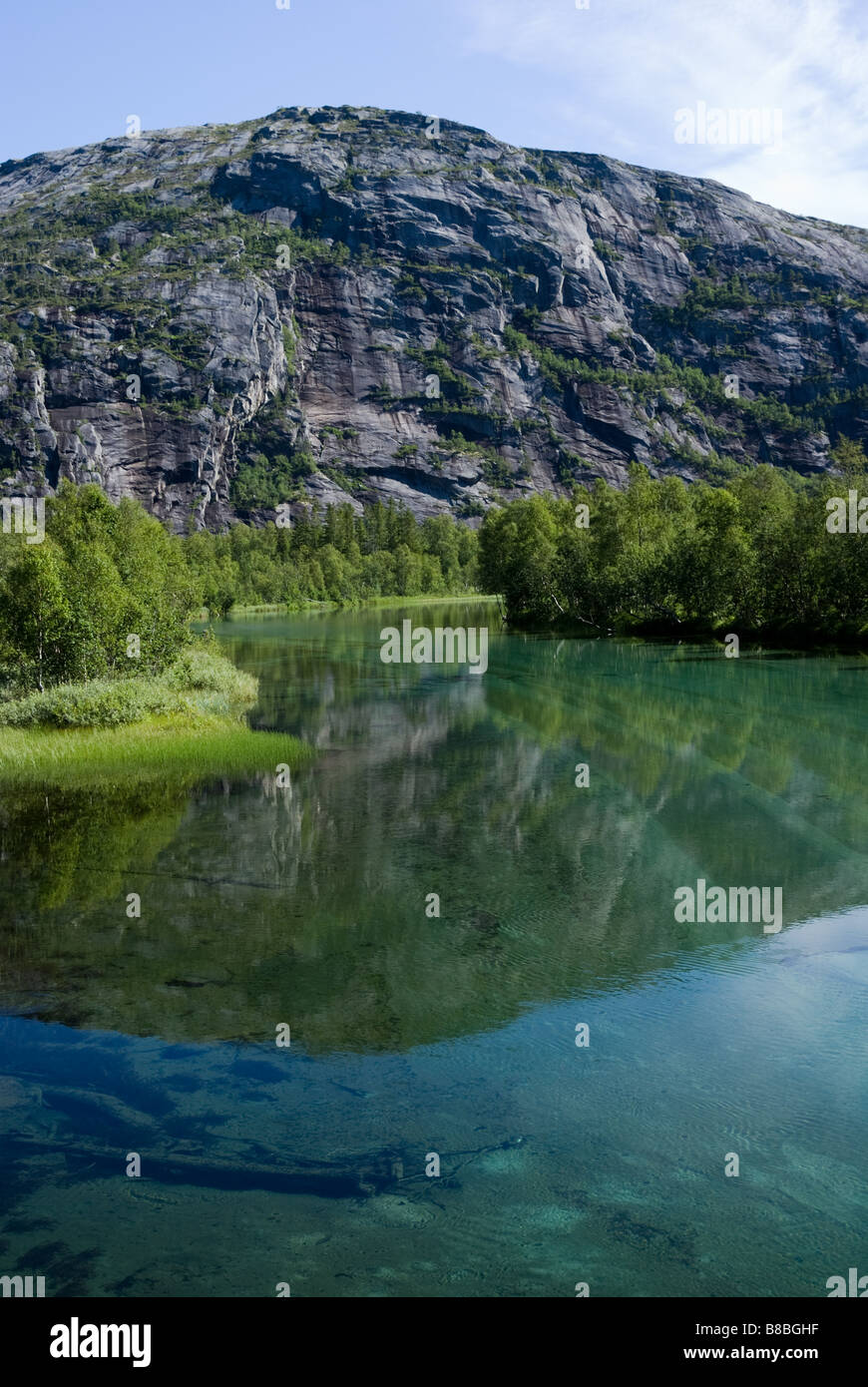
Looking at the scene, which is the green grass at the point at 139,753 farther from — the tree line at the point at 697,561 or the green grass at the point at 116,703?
the tree line at the point at 697,561

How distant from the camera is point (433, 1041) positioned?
1217 cm

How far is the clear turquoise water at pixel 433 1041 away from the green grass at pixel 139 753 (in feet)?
7.50

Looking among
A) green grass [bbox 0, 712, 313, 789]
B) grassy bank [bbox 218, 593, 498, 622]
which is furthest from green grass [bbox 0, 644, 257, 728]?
grassy bank [bbox 218, 593, 498, 622]

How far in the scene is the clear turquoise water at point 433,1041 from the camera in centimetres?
835

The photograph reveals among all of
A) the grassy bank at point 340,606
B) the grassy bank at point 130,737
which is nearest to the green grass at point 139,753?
the grassy bank at point 130,737

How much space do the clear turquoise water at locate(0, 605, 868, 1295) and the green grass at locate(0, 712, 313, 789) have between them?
2286mm

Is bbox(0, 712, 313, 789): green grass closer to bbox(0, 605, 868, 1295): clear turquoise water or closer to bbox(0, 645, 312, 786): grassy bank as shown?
bbox(0, 645, 312, 786): grassy bank

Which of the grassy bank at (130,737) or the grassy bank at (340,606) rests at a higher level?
the grassy bank at (340,606)

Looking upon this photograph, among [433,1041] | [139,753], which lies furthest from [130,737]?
[433,1041]

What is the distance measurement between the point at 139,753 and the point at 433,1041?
20.8 meters

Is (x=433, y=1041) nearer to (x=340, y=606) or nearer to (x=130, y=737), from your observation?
(x=130, y=737)

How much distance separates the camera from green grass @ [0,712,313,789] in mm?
28656

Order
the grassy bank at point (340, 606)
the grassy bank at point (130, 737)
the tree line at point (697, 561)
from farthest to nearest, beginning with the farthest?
the grassy bank at point (340, 606) < the tree line at point (697, 561) < the grassy bank at point (130, 737)

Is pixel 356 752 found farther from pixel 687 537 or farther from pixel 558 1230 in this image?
pixel 687 537
